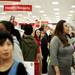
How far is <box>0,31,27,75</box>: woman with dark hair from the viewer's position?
2.37 meters

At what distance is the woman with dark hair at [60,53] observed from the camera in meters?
4.84

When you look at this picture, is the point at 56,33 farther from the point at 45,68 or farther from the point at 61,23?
the point at 45,68

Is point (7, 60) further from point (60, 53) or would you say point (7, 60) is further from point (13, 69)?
point (60, 53)

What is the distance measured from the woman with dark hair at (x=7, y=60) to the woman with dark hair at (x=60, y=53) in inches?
95.0

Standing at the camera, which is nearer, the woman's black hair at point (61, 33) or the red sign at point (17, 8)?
the woman's black hair at point (61, 33)

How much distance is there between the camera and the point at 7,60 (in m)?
2.39

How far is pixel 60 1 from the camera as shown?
2480cm

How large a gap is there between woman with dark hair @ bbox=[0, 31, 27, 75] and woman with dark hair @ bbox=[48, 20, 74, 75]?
2.41 meters

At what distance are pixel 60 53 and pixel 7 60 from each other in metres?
2.54

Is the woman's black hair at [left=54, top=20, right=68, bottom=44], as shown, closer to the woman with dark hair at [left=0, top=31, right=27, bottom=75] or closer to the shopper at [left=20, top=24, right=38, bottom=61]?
the shopper at [left=20, top=24, right=38, bottom=61]

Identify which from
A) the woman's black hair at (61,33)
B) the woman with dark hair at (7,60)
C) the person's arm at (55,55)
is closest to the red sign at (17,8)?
the woman's black hair at (61,33)

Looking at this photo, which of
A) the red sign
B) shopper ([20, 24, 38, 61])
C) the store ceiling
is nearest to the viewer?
shopper ([20, 24, 38, 61])

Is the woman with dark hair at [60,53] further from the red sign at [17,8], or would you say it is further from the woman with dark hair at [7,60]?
the red sign at [17,8]

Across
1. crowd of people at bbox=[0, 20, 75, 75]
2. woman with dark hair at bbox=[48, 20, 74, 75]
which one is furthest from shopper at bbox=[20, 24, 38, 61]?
woman with dark hair at bbox=[48, 20, 74, 75]
